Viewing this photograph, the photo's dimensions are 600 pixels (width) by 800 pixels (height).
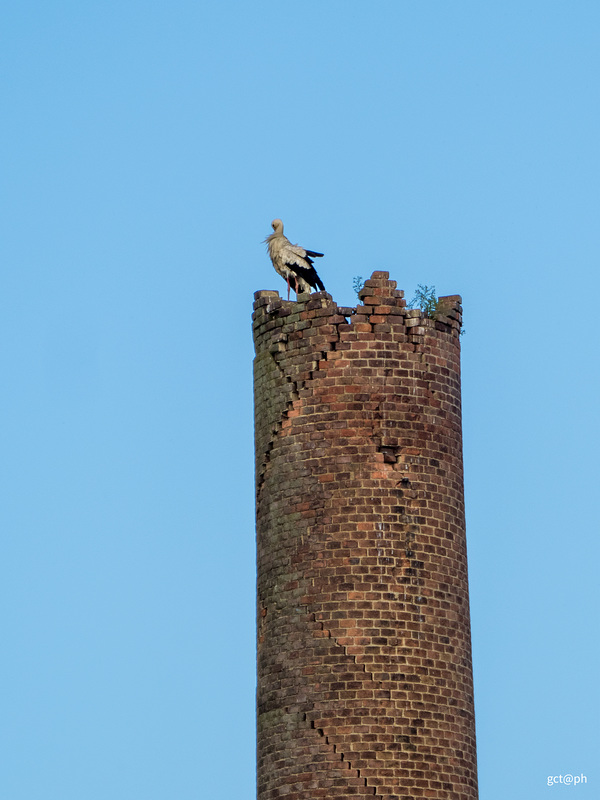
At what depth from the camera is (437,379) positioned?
3142cm

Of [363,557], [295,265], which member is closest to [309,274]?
[295,265]

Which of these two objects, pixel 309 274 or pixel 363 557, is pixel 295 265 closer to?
pixel 309 274

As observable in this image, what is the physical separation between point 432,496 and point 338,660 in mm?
2748

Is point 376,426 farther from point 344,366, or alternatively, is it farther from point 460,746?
point 460,746

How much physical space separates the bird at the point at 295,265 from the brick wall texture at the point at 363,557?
0.91 meters

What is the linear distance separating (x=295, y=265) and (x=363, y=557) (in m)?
5.09

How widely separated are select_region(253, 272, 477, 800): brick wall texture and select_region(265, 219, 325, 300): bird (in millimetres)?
908

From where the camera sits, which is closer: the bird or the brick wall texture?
the brick wall texture

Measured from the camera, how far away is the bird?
3262cm

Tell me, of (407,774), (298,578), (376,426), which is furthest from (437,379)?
(407,774)

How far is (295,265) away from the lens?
32.8 metres

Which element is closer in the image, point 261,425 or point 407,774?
point 407,774

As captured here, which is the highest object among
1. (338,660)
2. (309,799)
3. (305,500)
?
(305,500)

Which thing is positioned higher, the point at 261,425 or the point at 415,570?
the point at 261,425
